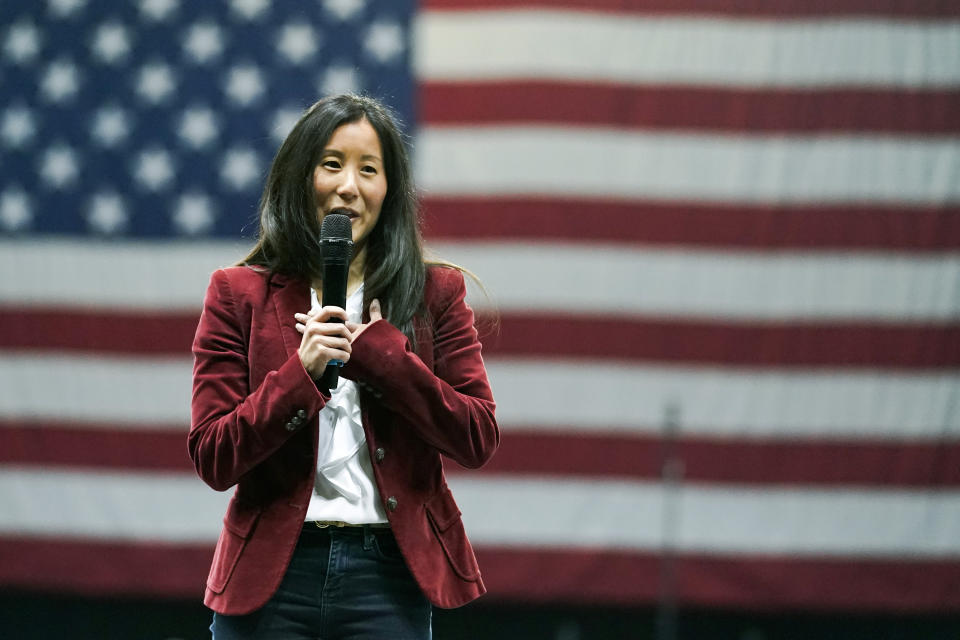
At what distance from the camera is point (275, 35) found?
360cm

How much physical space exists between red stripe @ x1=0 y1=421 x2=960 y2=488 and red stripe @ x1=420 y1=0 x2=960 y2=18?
156 centimetres

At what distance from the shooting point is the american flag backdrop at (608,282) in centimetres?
350

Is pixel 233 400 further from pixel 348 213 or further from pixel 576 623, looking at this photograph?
pixel 576 623

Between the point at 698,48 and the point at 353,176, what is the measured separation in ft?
8.56

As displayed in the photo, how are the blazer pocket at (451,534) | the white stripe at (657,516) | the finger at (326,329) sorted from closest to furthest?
the finger at (326,329) < the blazer pocket at (451,534) < the white stripe at (657,516)

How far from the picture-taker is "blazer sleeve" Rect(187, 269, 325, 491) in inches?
43.8

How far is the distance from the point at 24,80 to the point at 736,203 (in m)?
2.72

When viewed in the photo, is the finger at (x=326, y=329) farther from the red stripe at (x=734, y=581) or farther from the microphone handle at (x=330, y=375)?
the red stripe at (x=734, y=581)

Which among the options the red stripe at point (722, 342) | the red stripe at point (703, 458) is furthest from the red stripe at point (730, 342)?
the red stripe at point (703, 458)

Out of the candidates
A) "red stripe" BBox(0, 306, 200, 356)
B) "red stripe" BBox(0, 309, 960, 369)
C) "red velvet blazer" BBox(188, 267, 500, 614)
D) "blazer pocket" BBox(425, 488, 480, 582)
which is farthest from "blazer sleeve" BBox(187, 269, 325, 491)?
"red stripe" BBox(0, 306, 200, 356)

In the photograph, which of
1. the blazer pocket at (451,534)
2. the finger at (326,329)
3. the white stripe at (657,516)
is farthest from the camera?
the white stripe at (657,516)

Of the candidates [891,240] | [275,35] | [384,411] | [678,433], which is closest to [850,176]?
[891,240]

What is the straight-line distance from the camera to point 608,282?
11.6 ft

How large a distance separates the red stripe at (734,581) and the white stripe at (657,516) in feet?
0.15
